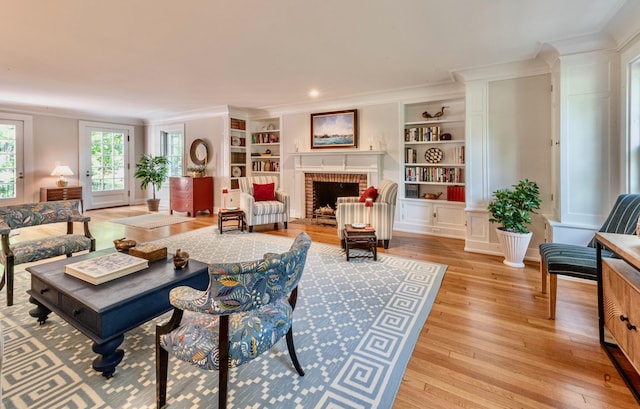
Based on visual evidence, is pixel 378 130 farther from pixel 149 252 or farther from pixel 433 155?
pixel 149 252

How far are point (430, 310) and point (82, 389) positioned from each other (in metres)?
2.31

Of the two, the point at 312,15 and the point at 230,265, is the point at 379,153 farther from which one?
the point at 230,265

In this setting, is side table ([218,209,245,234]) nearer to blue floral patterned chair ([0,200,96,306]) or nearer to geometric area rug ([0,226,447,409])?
blue floral patterned chair ([0,200,96,306])

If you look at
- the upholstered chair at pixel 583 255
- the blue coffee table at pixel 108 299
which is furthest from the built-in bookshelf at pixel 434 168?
the blue coffee table at pixel 108 299

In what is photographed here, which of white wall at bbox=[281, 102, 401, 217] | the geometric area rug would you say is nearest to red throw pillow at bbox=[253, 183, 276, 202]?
white wall at bbox=[281, 102, 401, 217]

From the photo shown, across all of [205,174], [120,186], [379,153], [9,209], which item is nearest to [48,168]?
[120,186]

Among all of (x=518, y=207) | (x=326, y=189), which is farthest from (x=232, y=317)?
(x=326, y=189)

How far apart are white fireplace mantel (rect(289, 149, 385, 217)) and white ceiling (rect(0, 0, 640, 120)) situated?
121cm

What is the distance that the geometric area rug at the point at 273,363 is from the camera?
149 centimetres

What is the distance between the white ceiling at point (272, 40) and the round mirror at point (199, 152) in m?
2.26

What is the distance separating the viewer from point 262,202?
546 centimetres

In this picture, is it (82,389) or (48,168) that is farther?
(48,168)

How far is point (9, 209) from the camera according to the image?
2924 millimetres

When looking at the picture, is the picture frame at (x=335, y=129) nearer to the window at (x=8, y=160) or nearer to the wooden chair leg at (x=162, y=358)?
the wooden chair leg at (x=162, y=358)
